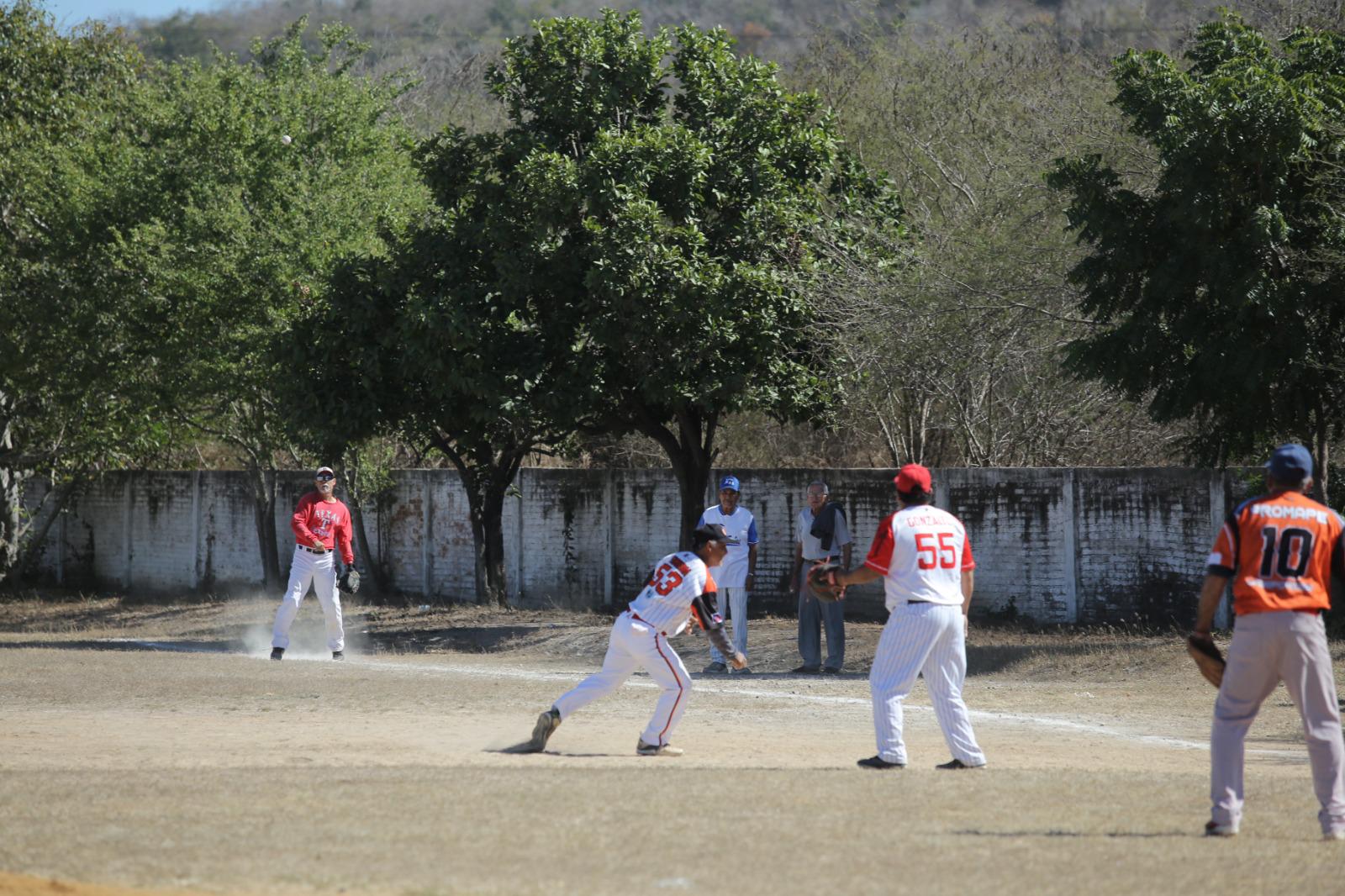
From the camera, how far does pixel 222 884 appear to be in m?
6.19

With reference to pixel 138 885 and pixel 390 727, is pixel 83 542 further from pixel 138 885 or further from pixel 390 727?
pixel 138 885

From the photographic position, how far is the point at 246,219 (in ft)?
74.4

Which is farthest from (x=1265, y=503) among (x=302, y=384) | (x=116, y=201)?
(x=116, y=201)

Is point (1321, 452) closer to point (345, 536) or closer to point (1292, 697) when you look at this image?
point (1292, 697)

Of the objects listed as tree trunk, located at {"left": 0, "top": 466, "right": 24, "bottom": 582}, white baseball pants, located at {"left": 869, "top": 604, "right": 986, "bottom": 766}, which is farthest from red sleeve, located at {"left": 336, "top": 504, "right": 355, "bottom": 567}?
tree trunk, located at {"left": 0, "top": 466, "right": 24, "bottom": 582}

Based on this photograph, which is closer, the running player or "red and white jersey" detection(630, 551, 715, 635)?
the running player

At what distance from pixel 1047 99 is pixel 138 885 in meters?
24.0

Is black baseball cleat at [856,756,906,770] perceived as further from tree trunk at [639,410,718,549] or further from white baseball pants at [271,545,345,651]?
tree trunk at [639,410,718,549]

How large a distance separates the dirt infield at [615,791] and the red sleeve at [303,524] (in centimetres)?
211

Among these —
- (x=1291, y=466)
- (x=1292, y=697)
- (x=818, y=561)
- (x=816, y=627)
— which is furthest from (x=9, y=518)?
(x=1292, y=697)

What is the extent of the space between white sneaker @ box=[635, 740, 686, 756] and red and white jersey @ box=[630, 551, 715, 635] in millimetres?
786

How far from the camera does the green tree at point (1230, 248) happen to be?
606 inches

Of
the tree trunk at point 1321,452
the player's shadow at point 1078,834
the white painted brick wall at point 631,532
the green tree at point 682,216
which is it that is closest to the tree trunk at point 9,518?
the white painted brick wall at point 631,532

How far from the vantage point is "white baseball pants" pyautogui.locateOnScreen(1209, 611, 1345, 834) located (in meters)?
7.10
